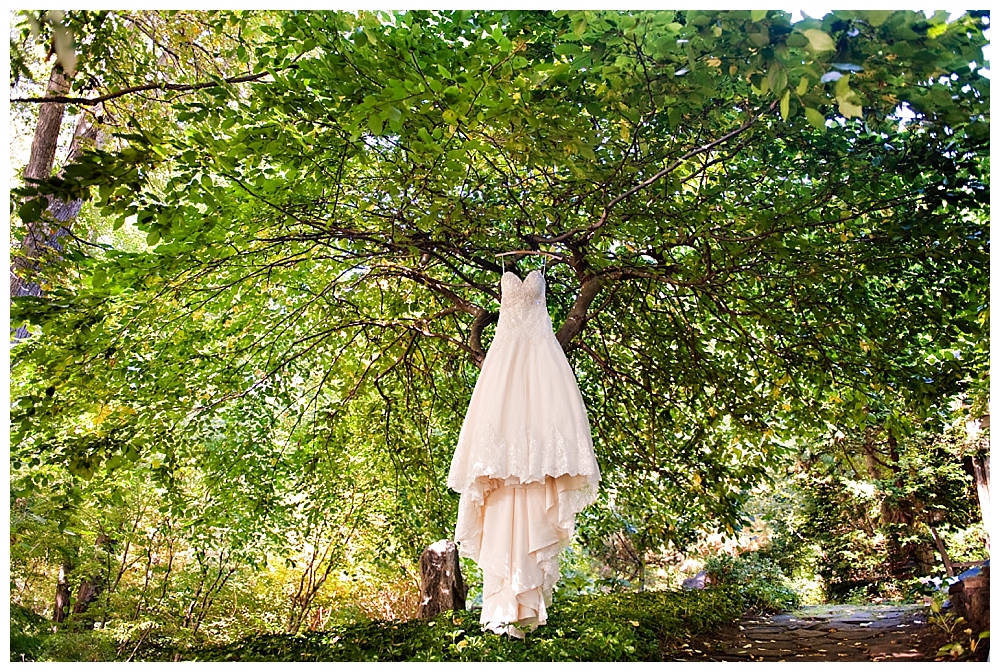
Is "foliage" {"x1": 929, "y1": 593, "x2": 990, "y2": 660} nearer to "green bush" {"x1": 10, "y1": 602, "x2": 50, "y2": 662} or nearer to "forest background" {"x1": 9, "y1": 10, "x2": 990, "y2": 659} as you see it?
"forest background" {"x1": 9, "y1": 10, "x2": 990, "y2": 659}

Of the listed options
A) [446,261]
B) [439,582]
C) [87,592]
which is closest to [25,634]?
[87,592]

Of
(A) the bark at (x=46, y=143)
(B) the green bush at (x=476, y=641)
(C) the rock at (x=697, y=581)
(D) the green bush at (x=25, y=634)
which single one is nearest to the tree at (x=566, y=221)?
(B) the green bush at (x=476, y=641)

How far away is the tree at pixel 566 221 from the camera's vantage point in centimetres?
207

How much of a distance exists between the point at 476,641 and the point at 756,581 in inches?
107

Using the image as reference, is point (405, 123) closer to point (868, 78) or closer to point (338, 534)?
point (868, 78)

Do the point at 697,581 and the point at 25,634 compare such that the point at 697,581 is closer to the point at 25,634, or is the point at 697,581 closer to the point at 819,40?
the point at 25,634

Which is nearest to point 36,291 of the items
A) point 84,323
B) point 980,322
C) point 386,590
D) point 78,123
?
point 78,123

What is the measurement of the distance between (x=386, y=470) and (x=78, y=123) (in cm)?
267

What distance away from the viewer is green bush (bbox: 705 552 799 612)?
524cm

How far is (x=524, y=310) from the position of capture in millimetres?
2646

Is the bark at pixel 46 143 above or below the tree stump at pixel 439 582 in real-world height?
above

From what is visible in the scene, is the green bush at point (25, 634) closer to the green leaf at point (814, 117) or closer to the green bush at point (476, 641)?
the green bush at point (476, 641)

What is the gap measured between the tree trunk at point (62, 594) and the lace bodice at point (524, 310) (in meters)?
3.19

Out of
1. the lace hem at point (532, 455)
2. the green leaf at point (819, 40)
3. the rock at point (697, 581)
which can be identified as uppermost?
the green leaf at point (819, 40)
